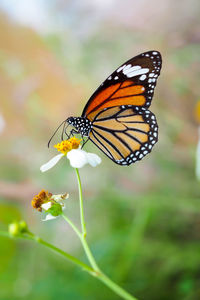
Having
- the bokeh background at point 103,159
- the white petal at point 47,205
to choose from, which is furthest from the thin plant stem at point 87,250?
the bokeh background at point 103,159

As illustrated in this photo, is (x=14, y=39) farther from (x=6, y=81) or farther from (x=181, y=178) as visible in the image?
(x=181, y=178)

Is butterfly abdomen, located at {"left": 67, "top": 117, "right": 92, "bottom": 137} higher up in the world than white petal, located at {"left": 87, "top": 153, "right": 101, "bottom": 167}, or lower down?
higher up

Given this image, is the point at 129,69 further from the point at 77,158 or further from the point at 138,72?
the point at 77,158

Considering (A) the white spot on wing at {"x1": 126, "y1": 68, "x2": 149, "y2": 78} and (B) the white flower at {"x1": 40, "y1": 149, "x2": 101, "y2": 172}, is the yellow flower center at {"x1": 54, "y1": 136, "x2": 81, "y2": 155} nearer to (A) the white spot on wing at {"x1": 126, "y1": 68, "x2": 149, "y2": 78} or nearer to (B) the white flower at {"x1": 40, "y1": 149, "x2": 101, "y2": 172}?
(B) the white flower at {"x1": 40, "y1": 149, "x2": 101, "y2": 172}

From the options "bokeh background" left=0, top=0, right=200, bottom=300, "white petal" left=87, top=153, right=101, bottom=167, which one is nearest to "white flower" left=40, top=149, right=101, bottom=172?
"white petal" left=87, top=153, right=101, bottom=167

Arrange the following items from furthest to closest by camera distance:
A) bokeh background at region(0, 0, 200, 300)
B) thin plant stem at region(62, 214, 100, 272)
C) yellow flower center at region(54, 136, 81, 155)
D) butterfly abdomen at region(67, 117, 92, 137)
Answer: bokeh background at region(0, 0, 200, 300) < butterfly abdomen at region(67, 117, 92, 137) < yellow flower center at region(54, 136, 81, 155) < thin plant stem at region(62, 214, 100, 272)

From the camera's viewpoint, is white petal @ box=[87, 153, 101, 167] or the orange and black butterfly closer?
white petal @ box=[87, 153, 101, 167]

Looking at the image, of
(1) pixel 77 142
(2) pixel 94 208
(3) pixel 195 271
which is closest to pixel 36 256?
(2) pixel 94 208
